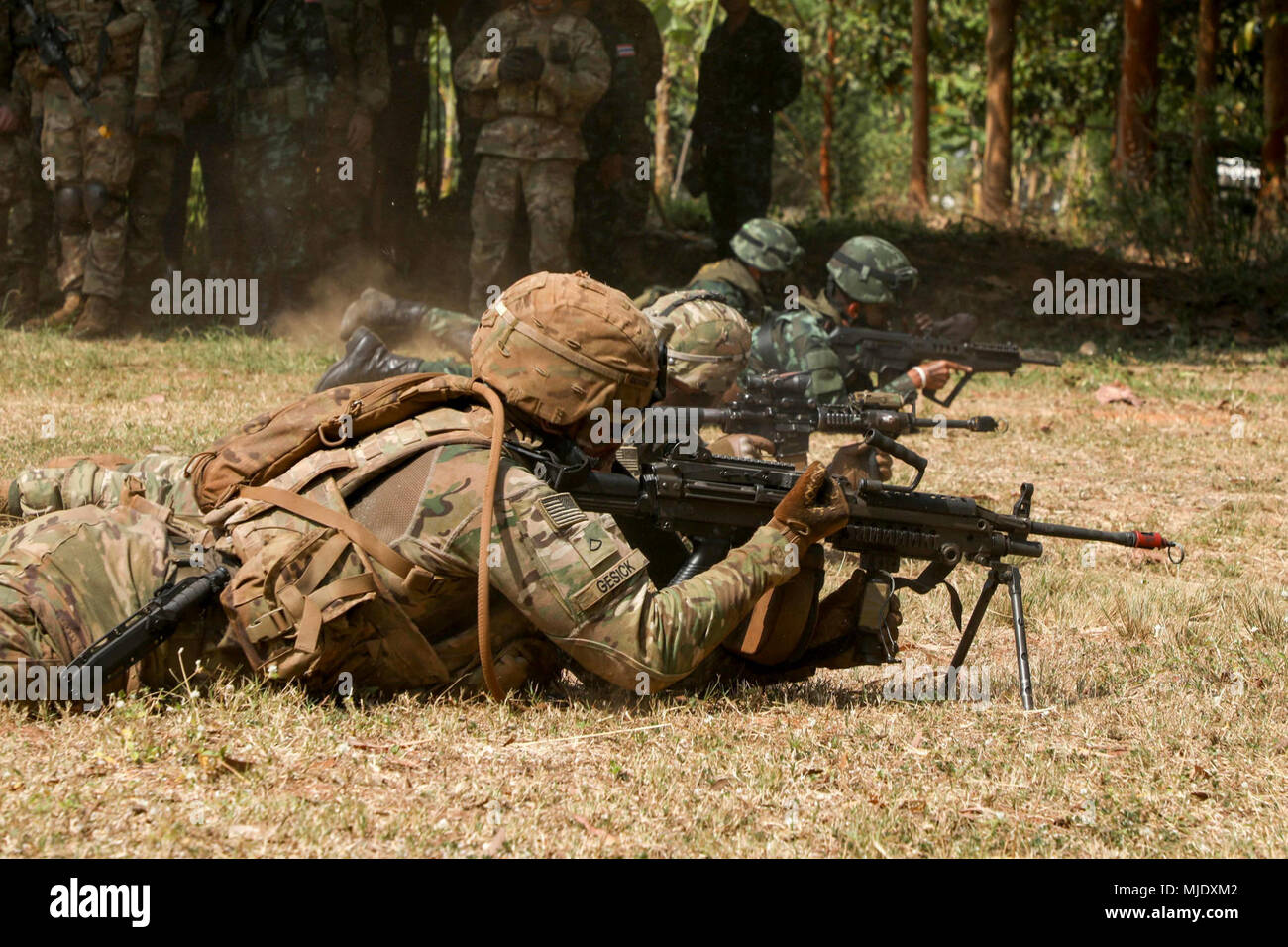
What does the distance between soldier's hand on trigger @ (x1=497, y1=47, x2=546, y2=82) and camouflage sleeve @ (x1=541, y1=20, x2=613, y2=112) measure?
91 millimetres

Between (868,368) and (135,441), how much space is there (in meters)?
4.01

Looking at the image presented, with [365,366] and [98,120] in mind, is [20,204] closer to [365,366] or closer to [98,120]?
[98,120]

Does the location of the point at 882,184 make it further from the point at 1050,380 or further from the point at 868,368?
the point at 868,368

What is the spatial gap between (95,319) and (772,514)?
7.64 m

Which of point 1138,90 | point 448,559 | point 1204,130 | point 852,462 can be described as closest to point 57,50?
point 852,462

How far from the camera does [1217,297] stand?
551 inches

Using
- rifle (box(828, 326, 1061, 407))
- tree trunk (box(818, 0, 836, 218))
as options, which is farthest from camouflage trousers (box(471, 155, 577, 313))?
tree trunk (box(818, 0, 836, 218))

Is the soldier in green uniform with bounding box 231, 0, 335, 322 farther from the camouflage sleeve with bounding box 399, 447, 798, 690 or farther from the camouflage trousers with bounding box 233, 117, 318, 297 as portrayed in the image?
the camouflage sleeve with bounding box 399, 447, 798, 690

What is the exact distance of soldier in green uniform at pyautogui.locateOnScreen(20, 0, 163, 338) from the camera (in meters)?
10.1

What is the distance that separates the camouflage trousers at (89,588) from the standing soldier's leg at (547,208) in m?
7.42

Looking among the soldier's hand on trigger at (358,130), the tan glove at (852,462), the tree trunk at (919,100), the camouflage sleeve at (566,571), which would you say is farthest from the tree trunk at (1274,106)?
the camouflage sleeve at (566,571)

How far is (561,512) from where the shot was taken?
3730mm

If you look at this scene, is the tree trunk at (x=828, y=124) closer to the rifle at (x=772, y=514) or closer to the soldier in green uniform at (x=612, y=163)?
the soldier in green uniform at (x=612, y=163)
